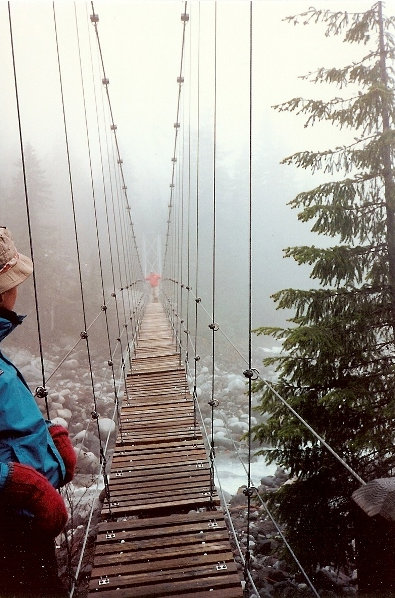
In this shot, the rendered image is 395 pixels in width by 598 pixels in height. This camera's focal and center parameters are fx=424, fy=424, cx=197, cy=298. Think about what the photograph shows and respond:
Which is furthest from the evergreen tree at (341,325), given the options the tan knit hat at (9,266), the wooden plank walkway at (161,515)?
the tan knit hat at (9,266)

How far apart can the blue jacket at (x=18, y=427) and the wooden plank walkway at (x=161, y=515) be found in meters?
1.33

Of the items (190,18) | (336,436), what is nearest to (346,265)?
(336,436)

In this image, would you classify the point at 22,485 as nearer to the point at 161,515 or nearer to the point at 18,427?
the point at 18,427


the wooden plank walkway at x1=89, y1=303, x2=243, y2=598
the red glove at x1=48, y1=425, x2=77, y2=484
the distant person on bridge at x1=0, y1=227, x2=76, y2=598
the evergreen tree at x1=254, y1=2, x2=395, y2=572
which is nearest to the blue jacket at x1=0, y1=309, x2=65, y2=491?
the distant person on bridge at x1=0, y1=227, x2=76, y2=598

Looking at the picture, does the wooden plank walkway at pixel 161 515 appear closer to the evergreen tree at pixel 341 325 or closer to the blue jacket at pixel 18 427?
the evergreen tree at pixel 341 325

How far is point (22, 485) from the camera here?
42.8 inches

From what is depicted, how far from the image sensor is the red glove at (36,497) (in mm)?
1077

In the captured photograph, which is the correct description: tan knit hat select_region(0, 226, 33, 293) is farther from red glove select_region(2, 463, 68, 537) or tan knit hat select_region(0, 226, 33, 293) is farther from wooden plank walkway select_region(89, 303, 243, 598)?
wooden plank walkway select_region(89, 303, 243, 598)

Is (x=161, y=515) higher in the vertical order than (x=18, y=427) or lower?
lower

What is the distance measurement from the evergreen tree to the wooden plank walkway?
38.2 inches

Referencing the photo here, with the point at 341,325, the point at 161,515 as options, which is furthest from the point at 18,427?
the point at 341,325

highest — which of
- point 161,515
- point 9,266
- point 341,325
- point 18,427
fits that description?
point 9,266

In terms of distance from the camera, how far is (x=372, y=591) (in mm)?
2596

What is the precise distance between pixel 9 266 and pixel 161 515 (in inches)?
94.2
